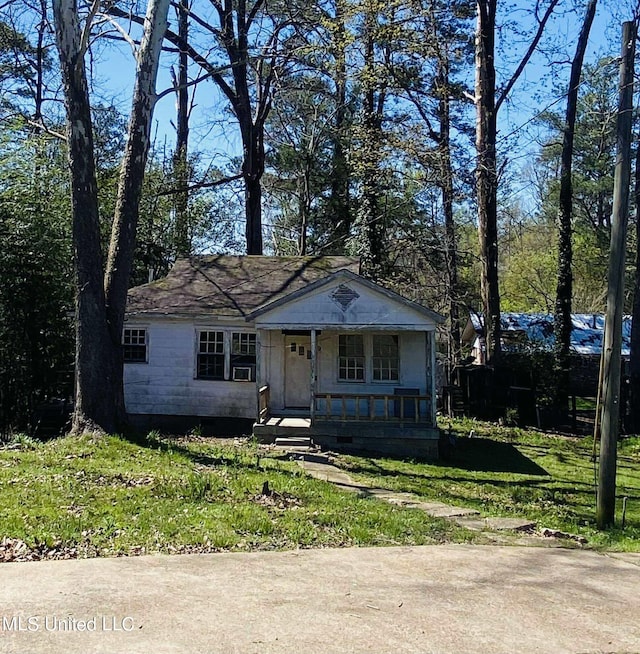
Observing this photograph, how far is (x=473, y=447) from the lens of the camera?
17641mm

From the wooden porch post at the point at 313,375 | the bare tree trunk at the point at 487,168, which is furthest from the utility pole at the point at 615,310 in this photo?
the bare tree trunk at the point at 487,168

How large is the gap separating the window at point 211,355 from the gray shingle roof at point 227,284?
73 cm

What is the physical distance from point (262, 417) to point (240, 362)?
1.91 meters

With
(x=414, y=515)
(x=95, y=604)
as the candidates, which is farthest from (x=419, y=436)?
(x=95, y=604)

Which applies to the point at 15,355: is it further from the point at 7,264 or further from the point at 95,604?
the point at 95,604

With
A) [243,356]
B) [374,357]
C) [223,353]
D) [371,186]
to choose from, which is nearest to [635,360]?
[374,357]

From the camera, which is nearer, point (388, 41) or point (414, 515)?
point (414, 515)

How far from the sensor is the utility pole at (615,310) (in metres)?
9.48

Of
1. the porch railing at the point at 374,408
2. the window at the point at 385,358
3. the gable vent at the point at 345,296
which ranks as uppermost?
the gable vent at the point at 345,296

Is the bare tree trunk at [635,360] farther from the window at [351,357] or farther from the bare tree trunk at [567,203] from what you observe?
the window at [351,357]

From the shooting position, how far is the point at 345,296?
16531 mm

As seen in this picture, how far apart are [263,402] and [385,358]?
351 centimetres

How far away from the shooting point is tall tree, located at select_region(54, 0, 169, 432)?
12422 mm

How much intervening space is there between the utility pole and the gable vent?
754 centimetres
